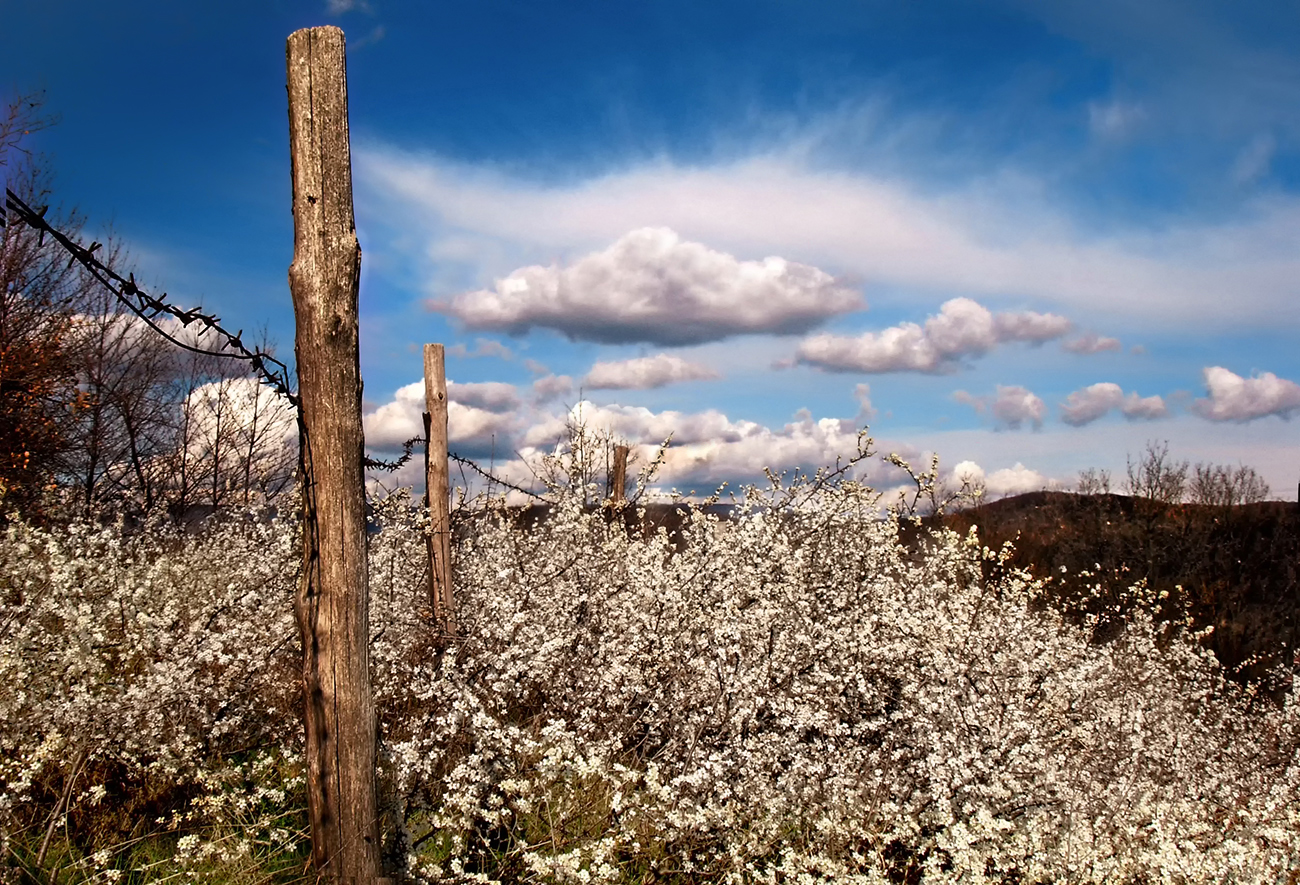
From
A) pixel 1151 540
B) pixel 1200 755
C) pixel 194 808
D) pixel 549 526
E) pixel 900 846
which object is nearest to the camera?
pixel 194 808

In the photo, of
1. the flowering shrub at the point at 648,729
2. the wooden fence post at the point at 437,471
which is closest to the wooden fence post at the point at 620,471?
the flowering shrub at the point at 648,729

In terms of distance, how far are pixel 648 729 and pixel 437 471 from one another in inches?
92.3

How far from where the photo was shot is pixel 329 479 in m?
3.40

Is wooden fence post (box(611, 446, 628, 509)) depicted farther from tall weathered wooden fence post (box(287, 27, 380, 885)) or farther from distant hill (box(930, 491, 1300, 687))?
tall weathered wooden fence post (box(287, 27, 380, 885))

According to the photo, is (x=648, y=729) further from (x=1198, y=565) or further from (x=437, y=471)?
(x=1198, y=565)

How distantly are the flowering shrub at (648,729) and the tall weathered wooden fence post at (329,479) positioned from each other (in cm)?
51

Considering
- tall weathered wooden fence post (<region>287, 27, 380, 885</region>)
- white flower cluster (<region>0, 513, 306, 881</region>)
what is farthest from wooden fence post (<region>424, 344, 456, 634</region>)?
tall weathered wooden fence post (<region>287, 27, 380, 885</region>)

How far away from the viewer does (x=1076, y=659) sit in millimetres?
7500

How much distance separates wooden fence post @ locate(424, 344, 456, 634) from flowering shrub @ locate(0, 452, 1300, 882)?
1.02 ft

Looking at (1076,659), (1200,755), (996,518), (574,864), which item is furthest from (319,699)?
(996,518)

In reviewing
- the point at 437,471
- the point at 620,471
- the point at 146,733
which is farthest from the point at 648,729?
the point at 620,471

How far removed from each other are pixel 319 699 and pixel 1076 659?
6.35 metres

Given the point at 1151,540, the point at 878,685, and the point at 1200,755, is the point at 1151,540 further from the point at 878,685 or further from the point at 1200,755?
the point at 878,685

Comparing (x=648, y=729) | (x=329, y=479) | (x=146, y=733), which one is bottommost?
(x=648, y=729)
